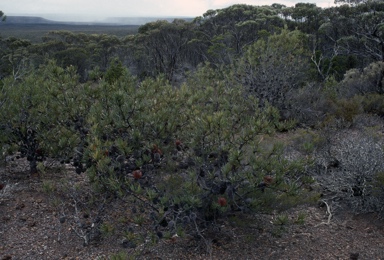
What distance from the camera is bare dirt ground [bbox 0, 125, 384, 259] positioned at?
11.5 feet

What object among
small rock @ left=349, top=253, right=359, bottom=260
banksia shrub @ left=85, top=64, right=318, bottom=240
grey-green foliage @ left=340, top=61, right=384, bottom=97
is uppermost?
banksia shrub @ left=85, top=64, right=318, bottom=240

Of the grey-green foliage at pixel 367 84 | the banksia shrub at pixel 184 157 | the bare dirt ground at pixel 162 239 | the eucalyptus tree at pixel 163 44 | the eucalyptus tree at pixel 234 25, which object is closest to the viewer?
the banksia shrub at pixel 184 157

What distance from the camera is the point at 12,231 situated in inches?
149

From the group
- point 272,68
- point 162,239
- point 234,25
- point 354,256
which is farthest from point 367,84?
point 234,25

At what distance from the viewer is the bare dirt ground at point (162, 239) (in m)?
3.50

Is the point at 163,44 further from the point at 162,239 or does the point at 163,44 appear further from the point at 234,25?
the point at 162,239

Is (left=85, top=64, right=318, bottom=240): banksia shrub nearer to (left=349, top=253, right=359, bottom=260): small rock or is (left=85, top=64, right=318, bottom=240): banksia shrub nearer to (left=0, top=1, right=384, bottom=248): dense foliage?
(left=0, top=1, right=384, bottom=248): dense foliage

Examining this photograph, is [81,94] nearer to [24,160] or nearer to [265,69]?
[24,160]

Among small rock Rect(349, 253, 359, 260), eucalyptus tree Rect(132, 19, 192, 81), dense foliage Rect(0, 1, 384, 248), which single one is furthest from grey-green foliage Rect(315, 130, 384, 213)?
eucalyptus tree Rect(132, 19, 192, 81)

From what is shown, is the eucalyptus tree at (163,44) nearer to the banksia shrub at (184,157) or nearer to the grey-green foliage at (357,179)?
the grey-green foliage at (357,179)

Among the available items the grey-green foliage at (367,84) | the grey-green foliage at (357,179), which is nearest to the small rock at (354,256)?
the grey-green foliage at (357,179)

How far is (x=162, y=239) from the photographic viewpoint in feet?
11.9

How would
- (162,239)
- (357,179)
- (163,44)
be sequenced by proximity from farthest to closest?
(163,44), (357,179), (162,239)

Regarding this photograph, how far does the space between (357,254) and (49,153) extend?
2.99 metres
